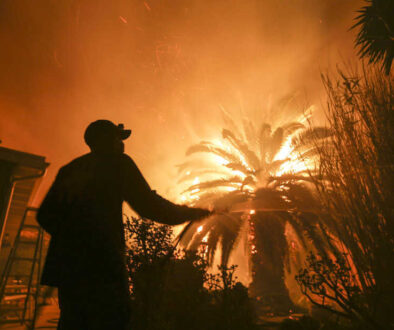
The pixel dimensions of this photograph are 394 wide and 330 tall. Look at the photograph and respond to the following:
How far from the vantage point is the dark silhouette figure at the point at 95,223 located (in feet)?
4.74

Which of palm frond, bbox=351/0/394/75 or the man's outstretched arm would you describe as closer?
the man's outstretched arm

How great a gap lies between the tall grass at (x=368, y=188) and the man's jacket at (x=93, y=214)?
3855 millimetres

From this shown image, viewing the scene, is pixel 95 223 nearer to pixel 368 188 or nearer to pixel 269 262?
pixel 368 188

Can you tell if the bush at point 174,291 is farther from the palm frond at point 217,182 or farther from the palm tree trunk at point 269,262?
the palm frond at point 217,182

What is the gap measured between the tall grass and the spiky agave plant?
170 inches

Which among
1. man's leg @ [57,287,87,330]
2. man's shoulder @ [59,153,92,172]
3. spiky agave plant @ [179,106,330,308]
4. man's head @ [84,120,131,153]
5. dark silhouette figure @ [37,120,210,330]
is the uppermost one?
spiky agave plant @ [179,106,330,308]

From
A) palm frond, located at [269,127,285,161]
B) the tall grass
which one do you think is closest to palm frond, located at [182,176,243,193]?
palm frond, located at [269,127,285,161]

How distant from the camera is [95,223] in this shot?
60.5 inches

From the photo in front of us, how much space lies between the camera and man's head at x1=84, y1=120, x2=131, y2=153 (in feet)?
5.91

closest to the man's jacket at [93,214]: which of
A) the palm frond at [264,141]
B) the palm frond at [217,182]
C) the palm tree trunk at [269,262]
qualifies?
the palm tree trunk at [269,262]

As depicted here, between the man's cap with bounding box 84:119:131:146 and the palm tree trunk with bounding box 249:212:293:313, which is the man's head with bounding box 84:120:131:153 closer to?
the man's cap with bounding box 84:119:131:146

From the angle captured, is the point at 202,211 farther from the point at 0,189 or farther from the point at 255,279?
the point at 255,279

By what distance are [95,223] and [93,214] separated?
0.18 feet

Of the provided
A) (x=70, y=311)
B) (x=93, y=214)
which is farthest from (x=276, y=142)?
(x=70, y=311)
